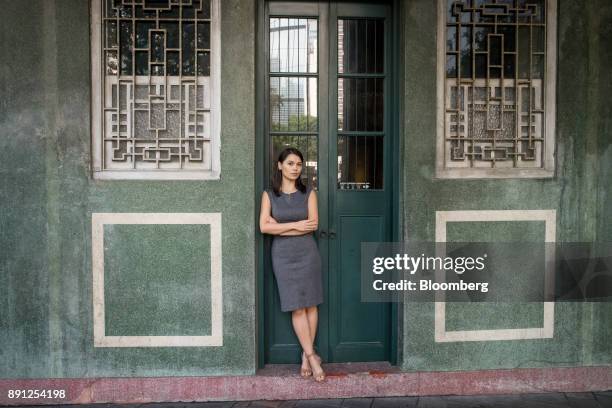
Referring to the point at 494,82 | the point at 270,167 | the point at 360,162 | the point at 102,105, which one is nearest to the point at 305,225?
the point at 270,167

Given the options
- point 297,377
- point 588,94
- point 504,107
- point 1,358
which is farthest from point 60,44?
point 588,94

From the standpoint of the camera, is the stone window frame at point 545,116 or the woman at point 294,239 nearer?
the woman at point 294,239

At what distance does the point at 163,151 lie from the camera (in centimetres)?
411

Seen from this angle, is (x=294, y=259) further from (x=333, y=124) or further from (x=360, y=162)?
(x=333, y=124)

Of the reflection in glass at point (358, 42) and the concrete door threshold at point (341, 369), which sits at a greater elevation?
the reflection in glass at point (358, 42)

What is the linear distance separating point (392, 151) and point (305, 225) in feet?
3.44

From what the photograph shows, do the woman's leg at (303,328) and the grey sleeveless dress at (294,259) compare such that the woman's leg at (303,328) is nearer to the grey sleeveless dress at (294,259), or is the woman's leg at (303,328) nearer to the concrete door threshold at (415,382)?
the grey sleeveless dress at (294,259)

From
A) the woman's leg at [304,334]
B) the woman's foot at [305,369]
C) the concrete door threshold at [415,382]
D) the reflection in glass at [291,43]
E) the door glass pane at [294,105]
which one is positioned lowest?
the concrete door threshold at [415,382]

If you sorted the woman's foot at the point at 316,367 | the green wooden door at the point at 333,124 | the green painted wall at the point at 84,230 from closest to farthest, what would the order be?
the green painted wall at the point at 84,230, the woman's foot at the point at 316,367, the green wooden door at the point at 333,124

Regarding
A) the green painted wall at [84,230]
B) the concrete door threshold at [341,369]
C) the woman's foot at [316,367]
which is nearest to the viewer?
the green painted wall at [84,230]

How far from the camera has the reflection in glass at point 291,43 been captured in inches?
170

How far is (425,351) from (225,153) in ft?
7.93

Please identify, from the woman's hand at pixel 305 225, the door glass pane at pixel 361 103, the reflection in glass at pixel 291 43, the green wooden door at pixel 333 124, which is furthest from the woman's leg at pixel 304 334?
the reflection in glass at pixel 291 43

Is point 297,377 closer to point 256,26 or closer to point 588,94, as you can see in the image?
point 256,26
